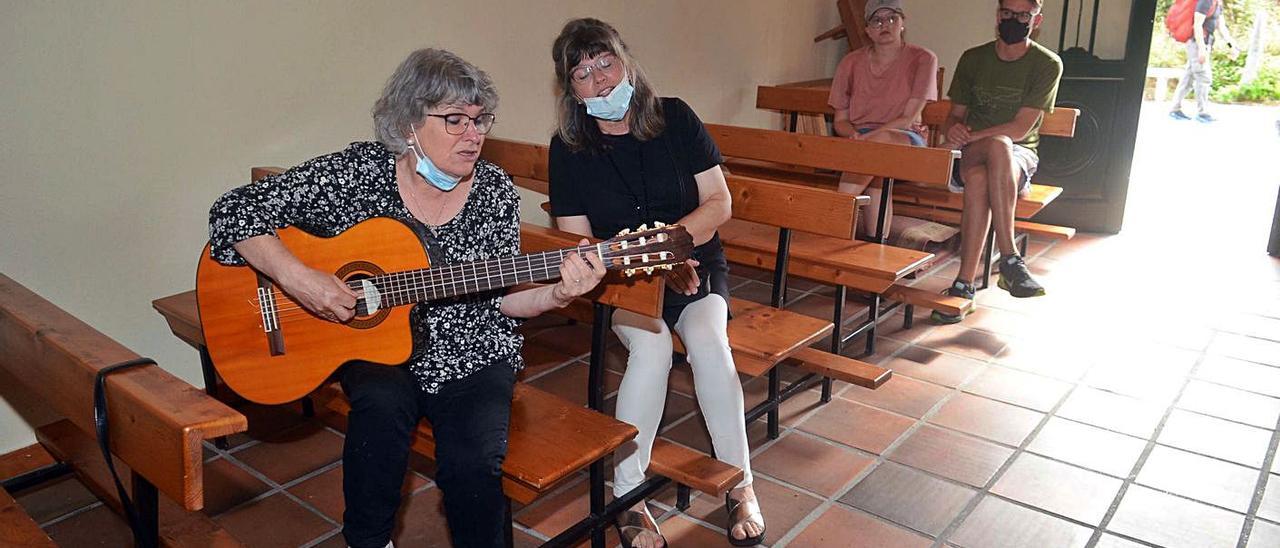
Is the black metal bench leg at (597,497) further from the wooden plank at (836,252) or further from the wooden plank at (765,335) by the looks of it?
the wooden plank at (836,252)

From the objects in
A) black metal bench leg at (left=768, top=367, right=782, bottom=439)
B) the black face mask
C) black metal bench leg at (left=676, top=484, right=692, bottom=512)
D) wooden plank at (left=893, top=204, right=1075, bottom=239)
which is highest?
the black face mask

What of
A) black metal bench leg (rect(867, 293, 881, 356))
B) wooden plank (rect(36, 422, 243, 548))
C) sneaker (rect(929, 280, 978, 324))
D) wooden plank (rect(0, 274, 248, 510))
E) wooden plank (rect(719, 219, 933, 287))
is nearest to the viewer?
wooden plank (rect(0, 274, 248, 510))

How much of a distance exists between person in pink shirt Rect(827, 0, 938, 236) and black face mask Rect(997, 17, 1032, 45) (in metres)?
0.32

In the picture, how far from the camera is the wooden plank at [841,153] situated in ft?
11.0

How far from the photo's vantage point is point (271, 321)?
2.12m

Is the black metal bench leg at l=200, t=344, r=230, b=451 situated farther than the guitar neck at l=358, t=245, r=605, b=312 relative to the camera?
Yes

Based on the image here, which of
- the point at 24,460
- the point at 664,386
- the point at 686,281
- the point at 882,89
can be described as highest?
the point at 882,89

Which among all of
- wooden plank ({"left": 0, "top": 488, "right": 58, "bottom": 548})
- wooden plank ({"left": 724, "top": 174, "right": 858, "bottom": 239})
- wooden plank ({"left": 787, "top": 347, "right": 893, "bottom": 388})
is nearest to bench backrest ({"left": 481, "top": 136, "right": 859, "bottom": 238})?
wooden plank ({"left": 724, "top": 174, "right": 858, "bottom": 239})

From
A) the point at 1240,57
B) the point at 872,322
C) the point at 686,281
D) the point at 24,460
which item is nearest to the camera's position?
the point at 686,281

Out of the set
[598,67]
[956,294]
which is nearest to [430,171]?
[598,67]

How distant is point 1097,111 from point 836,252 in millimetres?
2941

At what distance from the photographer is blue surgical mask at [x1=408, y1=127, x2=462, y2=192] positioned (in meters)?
2.15

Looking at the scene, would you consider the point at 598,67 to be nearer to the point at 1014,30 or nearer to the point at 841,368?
the point at 841,368

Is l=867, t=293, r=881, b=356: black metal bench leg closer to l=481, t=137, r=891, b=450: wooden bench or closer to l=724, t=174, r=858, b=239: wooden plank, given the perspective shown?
l=481, t=137, r=891, b=450: wooden bench
